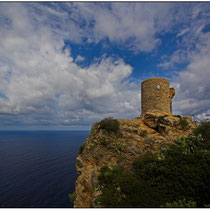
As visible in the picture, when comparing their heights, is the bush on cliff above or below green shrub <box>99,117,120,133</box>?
below

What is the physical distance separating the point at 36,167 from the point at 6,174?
35.2 feet

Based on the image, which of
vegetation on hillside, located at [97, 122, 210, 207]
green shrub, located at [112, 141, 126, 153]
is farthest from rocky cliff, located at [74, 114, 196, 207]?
vegetation on hillside, located at [97, 122, 210, 207]

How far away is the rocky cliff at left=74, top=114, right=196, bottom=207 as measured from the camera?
42.1 ft

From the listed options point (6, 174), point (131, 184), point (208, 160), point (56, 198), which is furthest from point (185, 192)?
point (6, 174)

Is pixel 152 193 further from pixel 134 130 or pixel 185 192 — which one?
pixel 134 130

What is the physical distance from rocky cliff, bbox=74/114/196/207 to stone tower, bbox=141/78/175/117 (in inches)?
57.5

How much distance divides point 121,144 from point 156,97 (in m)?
9.50

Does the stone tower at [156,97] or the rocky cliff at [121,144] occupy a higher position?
the stone tower at [156,97]

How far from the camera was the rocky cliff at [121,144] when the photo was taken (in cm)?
1284

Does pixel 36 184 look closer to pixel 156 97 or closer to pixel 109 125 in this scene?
pixel 109 125

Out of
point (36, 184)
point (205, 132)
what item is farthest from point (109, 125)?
point (36, 184)

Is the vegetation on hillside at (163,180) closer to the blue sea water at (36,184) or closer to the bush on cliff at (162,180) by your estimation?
the bush on cliff at (162,180)

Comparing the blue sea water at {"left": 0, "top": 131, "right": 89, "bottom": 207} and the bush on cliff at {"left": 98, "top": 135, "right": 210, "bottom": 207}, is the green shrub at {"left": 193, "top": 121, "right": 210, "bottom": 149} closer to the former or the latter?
the bush on cliff at {"left": 98, "top": 135, "right": 210, "bottom": 207}

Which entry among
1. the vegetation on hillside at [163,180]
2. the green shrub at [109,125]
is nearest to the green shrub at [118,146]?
the green shrub at [109,125]
